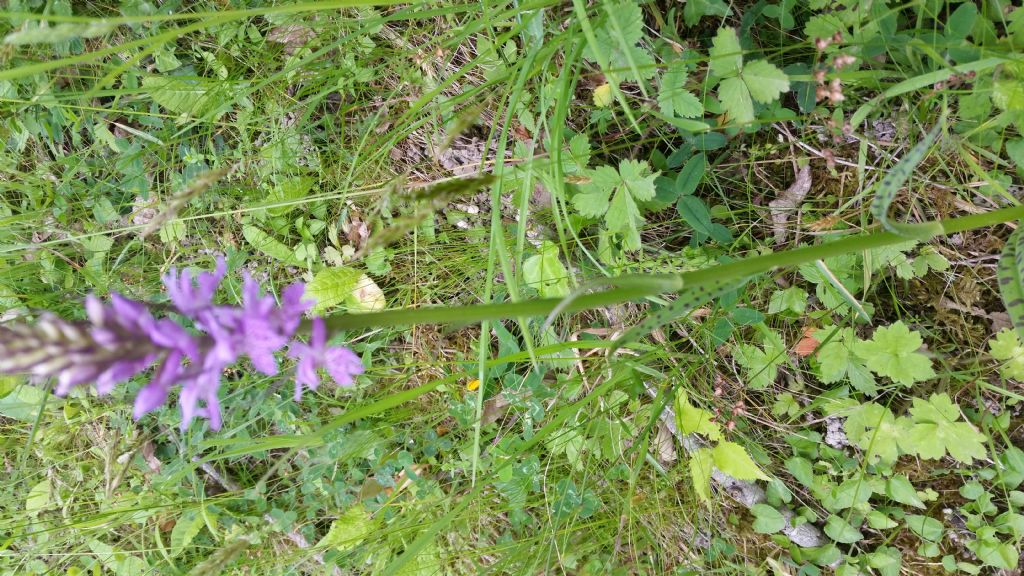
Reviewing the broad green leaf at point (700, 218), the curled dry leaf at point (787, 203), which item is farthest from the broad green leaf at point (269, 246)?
the curled dry leaf at point (787, 203)

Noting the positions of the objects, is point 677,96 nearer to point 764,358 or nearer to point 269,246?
point 764,358

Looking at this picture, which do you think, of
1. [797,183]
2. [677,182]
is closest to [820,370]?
[797,183]

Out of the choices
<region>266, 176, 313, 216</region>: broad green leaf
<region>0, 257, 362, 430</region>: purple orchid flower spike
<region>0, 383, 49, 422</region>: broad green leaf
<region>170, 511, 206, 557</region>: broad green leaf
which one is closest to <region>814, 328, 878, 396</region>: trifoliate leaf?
<region>0, 257, 362, 430</region>: purple orchid flower spike

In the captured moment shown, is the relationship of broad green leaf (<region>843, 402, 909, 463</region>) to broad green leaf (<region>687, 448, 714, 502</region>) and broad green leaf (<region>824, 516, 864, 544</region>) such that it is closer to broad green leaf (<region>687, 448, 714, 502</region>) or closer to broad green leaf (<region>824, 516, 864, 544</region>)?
broad green leaf (<region>824, 516, 864, 544</region>)

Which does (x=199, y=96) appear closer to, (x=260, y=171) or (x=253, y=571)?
(x=260, y=171)

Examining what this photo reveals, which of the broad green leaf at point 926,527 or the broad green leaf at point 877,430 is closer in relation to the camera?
the broad green leaf at point 877,430

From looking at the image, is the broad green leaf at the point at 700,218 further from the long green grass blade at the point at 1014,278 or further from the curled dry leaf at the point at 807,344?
the long green grass blade at the point at 1014,278

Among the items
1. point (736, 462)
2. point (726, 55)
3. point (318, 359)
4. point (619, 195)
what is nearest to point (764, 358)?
point (736, 462)
